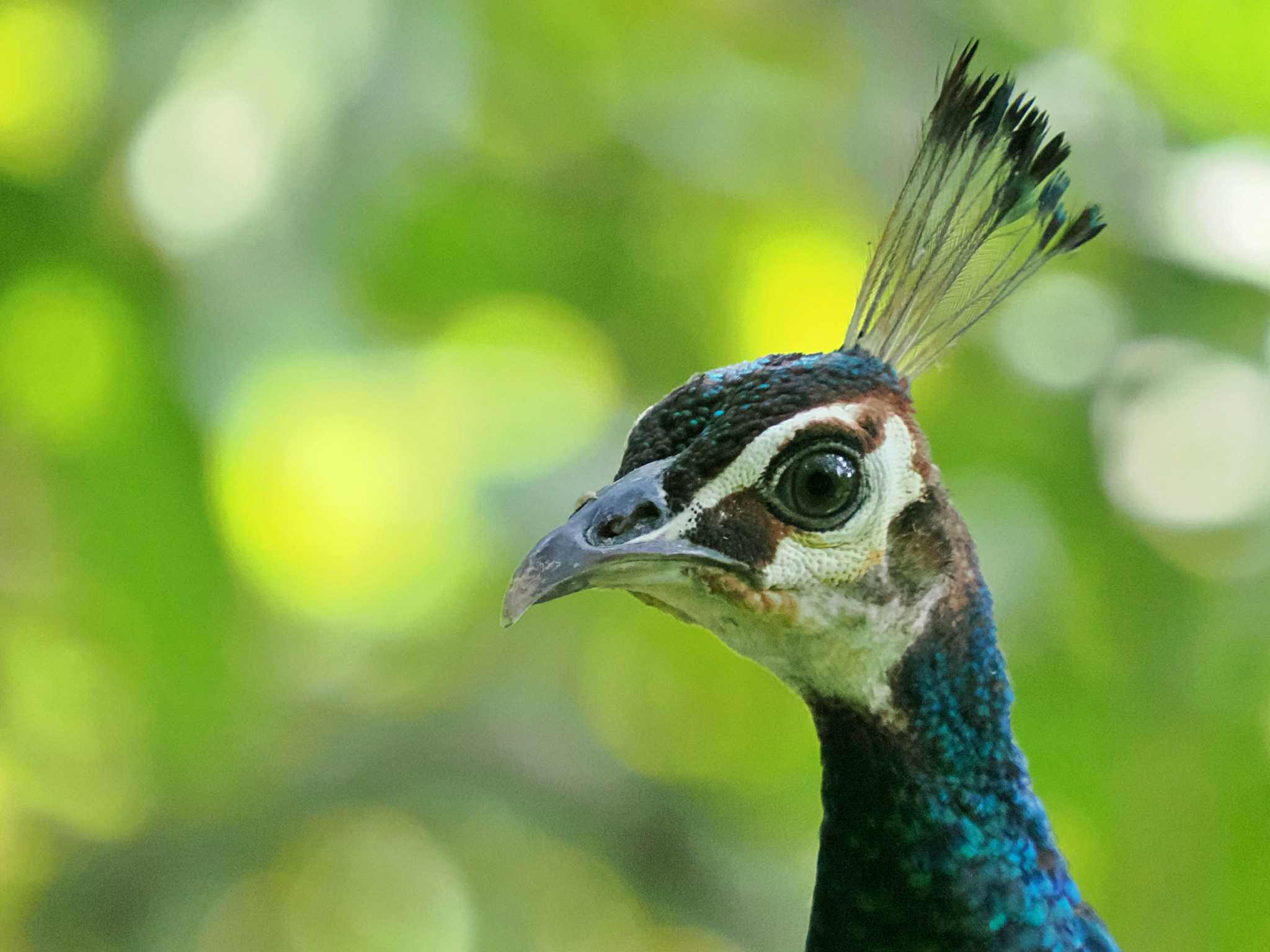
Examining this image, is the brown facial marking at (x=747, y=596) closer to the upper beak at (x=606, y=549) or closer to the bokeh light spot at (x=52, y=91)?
the upper beak at (x=606, y=549)

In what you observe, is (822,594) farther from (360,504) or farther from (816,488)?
(360,504)

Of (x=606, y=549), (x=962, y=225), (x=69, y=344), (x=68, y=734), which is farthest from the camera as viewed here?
(x=68, y=734)

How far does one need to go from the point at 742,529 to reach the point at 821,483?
6cm

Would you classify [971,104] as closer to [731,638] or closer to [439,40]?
[731,638]

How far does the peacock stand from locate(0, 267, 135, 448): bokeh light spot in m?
0.76

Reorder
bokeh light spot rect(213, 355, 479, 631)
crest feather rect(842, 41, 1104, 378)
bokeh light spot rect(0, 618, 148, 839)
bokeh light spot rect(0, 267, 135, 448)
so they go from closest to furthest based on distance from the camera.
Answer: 1. crest feather rect(842, 41, 1104, 378)
2. bokeh light spot rect(0, 267, 135, 448)
3. bokeh light spot rect(213, 355, 479, 631)
4. bokeh light spot rect(0, 618, 148, 839)

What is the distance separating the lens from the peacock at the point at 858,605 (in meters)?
0.77

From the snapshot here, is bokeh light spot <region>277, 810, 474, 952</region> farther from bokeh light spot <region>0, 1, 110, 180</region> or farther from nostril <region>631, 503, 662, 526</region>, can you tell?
nostril <region>631, 503, 662, 526</region>

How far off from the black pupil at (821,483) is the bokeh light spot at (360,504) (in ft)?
2.64

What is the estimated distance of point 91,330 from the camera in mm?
1377

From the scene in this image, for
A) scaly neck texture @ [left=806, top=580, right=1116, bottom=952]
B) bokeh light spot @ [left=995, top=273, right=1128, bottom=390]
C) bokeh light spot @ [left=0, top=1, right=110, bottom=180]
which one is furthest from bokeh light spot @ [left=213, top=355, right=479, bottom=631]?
scaly neck texture @ [left=806, top=580, right=1116, bottom=952]

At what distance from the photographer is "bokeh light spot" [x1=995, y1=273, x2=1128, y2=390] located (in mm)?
1614

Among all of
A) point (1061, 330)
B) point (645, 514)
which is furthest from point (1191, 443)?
point (645, 514)

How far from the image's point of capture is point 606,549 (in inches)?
28.9
